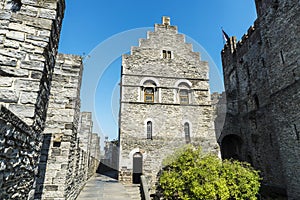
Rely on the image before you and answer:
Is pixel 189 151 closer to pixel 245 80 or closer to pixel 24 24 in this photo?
pixel 24 24

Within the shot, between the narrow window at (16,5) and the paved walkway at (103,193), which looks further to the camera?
the paved walkway at (103,193)

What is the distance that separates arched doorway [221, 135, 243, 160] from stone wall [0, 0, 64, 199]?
15.7 metres

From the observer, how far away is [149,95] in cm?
1248

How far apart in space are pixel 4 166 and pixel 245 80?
17163mm

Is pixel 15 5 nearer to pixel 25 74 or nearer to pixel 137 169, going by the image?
pixel 25 74

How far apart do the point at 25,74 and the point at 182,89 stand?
11122 millimetres

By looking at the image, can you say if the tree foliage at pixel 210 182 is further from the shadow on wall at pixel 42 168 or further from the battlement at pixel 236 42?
the battlement at pixel 236 42

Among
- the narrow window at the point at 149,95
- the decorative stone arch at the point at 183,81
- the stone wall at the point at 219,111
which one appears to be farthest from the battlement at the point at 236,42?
the narrow window at the point at 149,95

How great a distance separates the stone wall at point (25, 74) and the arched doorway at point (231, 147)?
15729 millimetres

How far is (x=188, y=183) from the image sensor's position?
687cm

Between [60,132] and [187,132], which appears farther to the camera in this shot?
[187,132]

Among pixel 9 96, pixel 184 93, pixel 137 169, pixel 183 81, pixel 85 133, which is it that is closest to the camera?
pixel 9 96

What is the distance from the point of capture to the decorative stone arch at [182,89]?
12577mm

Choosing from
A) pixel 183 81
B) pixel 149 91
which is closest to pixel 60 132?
pixel 149 91
